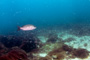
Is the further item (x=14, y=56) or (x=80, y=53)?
(x=80, y=53)

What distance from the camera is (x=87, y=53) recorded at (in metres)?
10.3

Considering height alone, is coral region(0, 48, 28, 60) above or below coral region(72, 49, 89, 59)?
below

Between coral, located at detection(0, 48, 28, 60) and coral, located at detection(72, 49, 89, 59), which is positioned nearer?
coral, located at detection(0, 48, 28, 60)

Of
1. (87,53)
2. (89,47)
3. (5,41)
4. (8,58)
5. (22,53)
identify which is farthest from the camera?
(5,41)

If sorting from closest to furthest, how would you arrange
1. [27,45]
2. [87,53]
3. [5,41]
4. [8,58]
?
[8,58] → [87,53] → [27,45] → [5,41]

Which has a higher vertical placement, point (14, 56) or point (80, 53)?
point (80, 53)

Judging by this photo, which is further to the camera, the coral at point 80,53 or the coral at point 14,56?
the coral at point 80,53

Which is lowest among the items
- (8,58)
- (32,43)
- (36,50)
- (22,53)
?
(8,58)

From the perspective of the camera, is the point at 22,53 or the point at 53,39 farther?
the point at 53,39

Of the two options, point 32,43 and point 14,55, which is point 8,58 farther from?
point 32,43

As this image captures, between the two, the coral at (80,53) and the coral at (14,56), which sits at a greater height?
the coral at (80,53)

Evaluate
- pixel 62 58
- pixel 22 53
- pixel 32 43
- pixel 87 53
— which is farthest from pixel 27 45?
pixel 87 53

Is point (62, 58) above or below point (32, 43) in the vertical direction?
below

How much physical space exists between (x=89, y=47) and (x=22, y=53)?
6.79 metres
